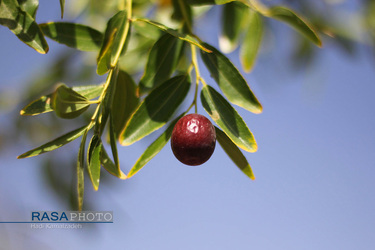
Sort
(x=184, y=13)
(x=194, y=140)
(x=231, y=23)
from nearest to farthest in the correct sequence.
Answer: (x=194, y=140) → (x=184, y=13) → (x=231, y=23)

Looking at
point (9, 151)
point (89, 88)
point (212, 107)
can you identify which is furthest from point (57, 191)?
point (212, 107)

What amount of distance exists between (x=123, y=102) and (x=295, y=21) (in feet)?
1.68

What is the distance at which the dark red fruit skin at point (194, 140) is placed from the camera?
97 cm

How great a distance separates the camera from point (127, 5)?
119 centimetres

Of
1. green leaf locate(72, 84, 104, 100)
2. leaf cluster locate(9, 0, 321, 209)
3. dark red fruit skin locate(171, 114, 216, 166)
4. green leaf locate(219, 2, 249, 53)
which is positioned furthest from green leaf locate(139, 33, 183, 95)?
green leaf locate(219, 2, 249, 53)

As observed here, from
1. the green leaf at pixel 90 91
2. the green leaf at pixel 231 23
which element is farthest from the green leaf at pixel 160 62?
the green leaf at pixel 231 23

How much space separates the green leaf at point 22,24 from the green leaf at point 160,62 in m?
0.27

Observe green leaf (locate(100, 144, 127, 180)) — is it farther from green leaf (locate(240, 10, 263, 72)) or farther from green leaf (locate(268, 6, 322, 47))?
green leaf (locate(240, 10, 263, 72))

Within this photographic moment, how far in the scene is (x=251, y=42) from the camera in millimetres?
1679

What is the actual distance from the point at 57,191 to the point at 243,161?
1470 mm

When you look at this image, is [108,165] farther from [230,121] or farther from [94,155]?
[230,121]

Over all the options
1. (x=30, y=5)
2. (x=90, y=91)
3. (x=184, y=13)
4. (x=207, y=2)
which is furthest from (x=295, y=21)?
(x=30, y=5)

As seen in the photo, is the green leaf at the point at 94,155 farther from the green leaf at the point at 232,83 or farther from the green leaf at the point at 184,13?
the green leaf at the point at 184,13

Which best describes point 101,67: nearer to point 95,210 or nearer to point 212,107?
point 212,107
